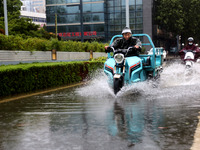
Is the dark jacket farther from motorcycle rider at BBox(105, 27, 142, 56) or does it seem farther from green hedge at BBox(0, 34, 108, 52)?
green hedge at BBox(0, 34, 108, 52)

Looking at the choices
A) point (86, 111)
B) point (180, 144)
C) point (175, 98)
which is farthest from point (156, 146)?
point (175, 98)

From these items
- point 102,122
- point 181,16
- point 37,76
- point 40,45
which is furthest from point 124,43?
point 181,16

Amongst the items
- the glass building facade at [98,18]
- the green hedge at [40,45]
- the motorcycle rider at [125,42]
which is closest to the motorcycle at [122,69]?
the motorcycle rider at [125,42]

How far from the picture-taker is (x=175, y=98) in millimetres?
10469

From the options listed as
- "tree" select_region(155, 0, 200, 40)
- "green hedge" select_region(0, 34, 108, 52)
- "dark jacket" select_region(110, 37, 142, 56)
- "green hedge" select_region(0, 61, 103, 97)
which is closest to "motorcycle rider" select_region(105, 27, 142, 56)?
"dark jacket" select_region(110, 37, 142, 56)

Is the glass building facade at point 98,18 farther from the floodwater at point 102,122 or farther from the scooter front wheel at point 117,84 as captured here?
the floodwater at point 102,122

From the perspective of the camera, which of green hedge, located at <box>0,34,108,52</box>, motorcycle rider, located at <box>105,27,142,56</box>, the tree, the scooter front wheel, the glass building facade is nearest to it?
the scooter front wheel

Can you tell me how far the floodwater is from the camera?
211 inches

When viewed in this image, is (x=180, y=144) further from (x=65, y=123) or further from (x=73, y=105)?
(x=73, y=105)

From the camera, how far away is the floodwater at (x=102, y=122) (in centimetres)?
536

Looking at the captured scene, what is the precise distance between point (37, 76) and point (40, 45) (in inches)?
610

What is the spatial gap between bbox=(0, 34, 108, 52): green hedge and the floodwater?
43.5 feet

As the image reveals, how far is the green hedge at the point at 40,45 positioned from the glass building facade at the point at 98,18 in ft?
128

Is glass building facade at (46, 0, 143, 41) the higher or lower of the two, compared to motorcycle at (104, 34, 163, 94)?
higher
